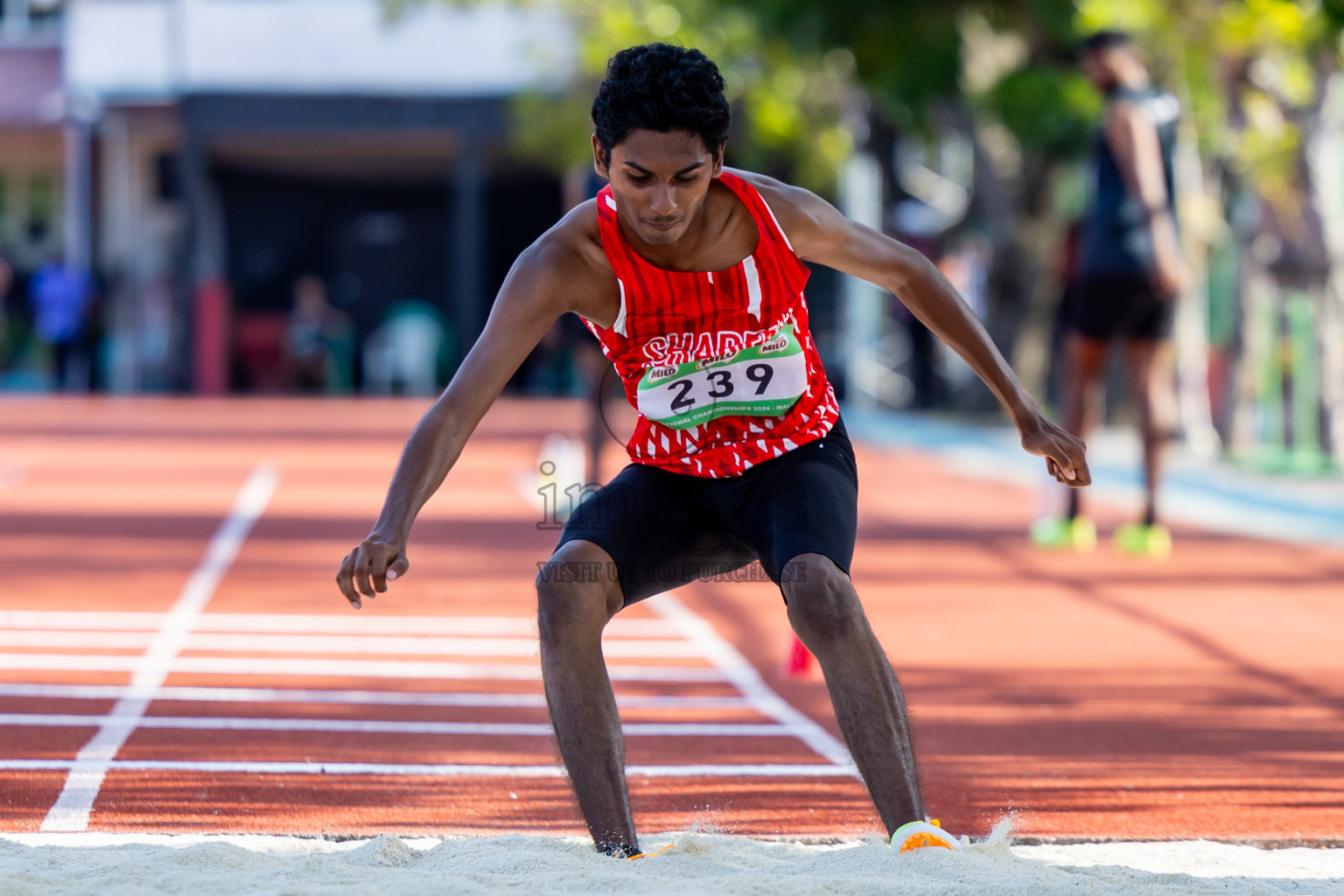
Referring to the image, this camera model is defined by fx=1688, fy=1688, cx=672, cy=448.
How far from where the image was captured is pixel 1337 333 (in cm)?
1206

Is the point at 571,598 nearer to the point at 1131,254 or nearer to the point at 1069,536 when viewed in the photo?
the point at 1131,254

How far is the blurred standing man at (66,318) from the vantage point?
25469 mm

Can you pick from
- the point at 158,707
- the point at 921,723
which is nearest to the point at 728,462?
the point at 921,723

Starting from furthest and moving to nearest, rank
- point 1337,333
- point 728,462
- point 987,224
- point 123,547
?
1. point 987,224
2. point 1337,333
3. point 123,547
4. point 728,462

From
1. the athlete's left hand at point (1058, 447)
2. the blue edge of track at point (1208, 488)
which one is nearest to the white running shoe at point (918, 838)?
the athlete's left hand at point (1058, 447)

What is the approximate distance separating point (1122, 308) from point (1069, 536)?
4.29 feet

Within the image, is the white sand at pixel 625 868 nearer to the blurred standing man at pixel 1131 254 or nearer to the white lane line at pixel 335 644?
the white lane line at pixel 335 644

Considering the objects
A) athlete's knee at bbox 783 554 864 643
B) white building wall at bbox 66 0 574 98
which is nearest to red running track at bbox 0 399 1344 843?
athlete's knee at bbox 783 554 864 643

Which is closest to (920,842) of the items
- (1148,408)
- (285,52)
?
(1148,408)

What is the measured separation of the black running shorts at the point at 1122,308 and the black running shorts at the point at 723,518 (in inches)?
203

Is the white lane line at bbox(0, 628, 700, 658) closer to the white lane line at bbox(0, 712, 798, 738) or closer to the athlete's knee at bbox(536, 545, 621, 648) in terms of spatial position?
the white lane line at bbox(0, 712, 798, 738)

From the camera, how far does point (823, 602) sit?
321cm

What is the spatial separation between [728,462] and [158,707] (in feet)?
8.07

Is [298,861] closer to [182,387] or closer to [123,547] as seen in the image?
[123,547]
